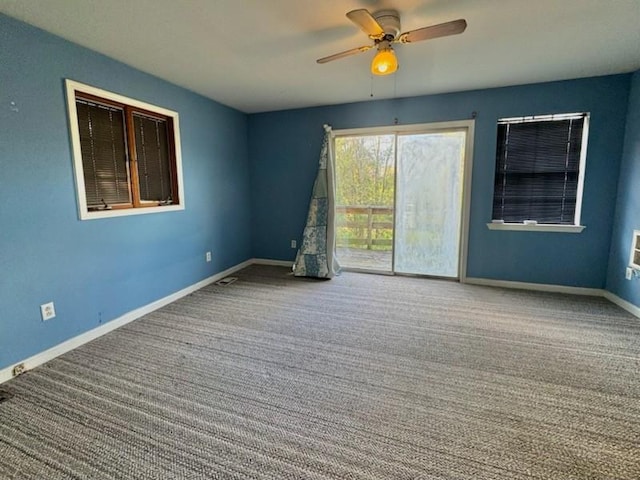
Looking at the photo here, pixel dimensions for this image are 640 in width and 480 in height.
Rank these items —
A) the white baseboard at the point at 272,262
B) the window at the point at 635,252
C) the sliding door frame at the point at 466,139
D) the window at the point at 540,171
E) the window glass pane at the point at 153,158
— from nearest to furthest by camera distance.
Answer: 1. the window at the point at 635,252
2. the window glass pane at the point at 153,158
3. the window at the point at 540,171
4. the sliding door frame at the point at 466,139
5. the white baseboard at the point at 272,262

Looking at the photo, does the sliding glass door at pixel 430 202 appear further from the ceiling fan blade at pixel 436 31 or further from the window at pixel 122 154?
the window at pixel 122 154

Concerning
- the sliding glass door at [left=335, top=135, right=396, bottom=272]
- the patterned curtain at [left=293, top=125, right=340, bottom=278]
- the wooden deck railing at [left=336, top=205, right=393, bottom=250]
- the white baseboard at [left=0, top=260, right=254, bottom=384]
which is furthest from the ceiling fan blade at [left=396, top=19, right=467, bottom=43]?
the white baseboard at [left=0, top=260, right=254, bottom=384]

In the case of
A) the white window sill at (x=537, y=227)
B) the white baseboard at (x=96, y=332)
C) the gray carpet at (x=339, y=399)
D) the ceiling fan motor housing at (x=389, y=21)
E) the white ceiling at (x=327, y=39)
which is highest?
the white ceiling at (x=327, y=39)

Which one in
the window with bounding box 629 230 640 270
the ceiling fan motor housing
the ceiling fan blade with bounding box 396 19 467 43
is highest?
the ceiling fan motor housing

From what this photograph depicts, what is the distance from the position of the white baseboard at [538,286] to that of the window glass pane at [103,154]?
4.09 meters

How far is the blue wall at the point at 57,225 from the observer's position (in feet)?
6.75

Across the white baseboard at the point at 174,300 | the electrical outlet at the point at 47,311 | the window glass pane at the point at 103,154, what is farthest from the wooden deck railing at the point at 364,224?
the electrical outlet at the point at 47,311

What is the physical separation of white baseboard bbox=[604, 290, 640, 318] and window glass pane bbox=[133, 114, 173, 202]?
4885mm

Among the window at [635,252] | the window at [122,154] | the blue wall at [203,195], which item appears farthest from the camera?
the window at [635,252]

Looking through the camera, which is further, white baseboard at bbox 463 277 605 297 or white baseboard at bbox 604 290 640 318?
white baseboard at bbox 463 277 605 297

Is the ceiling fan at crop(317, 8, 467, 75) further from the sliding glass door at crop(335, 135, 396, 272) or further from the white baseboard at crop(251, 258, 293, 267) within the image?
the white baseboard at crop(251, 258, 293, 267)

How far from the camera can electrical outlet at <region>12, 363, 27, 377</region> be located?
6.88ft

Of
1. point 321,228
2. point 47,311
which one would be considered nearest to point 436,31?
point 321,228

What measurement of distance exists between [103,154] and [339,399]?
110 inches
